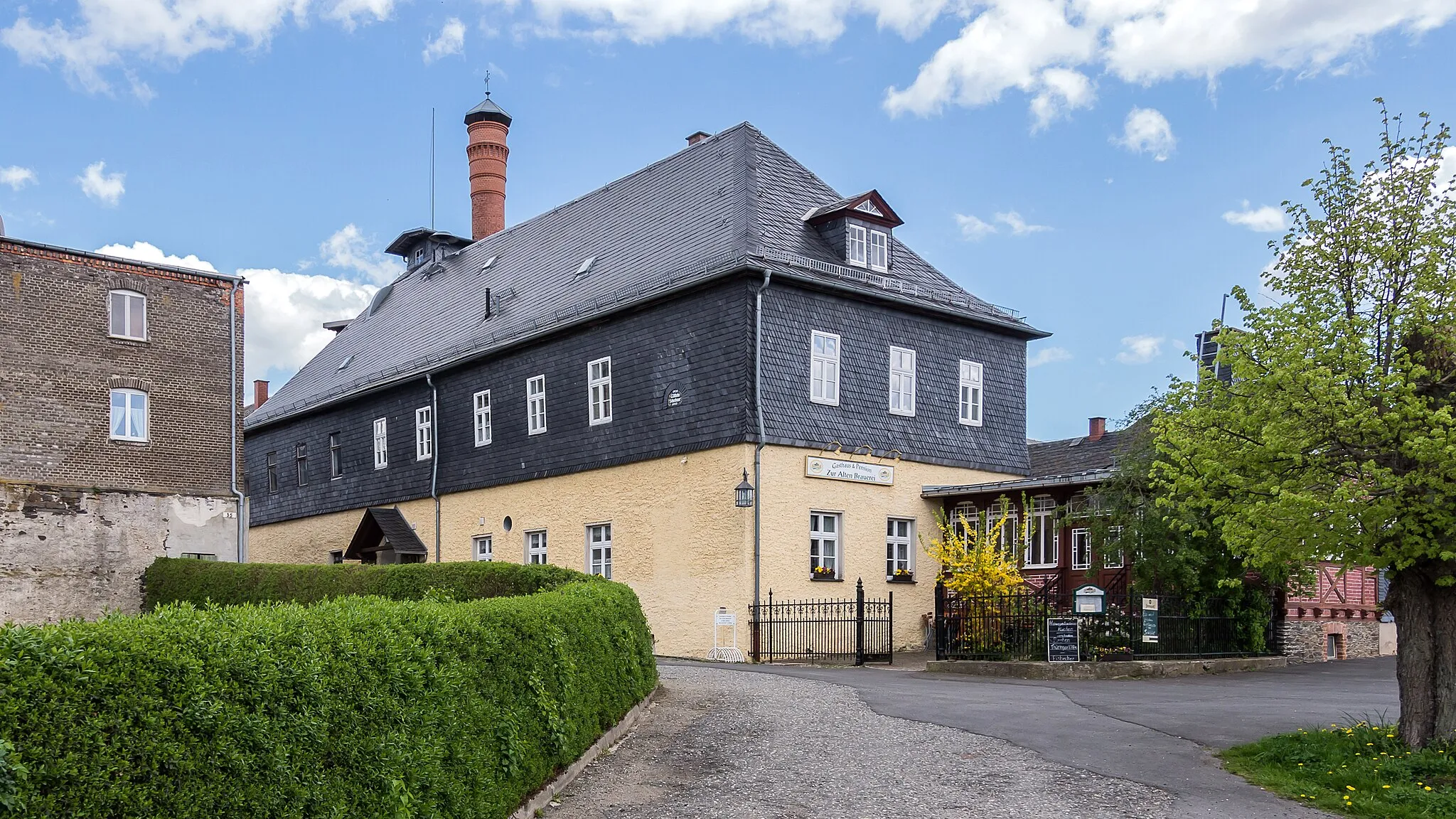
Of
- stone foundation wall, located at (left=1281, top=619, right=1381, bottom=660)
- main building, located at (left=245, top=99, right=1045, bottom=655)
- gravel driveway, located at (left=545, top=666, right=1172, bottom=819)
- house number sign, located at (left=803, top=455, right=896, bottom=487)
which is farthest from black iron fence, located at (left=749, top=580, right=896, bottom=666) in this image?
gravel driveway, located at (left=545, top=666, right=1172, bottom=819)

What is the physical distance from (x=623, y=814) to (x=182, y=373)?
84.4 feet

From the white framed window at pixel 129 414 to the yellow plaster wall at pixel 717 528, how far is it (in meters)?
9.37

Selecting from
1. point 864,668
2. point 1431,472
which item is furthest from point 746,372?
point 1431,472

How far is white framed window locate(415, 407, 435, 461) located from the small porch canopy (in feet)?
5.88

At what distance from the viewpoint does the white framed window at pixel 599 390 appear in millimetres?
28297

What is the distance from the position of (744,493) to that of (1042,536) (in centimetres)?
717

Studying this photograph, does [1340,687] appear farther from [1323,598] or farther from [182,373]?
[182,373]

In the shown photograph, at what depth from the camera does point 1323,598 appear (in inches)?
1077

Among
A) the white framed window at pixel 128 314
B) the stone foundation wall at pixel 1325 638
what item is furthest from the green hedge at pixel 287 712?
the white framed window at pixel 128 314

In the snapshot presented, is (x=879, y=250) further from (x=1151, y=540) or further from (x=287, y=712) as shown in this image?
(x=287, y=712)

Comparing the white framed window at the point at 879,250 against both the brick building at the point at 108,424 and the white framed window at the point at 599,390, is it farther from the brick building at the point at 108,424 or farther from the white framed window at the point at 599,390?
the brick building at the point at 108,424

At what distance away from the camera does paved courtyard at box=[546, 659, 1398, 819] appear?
9.77m

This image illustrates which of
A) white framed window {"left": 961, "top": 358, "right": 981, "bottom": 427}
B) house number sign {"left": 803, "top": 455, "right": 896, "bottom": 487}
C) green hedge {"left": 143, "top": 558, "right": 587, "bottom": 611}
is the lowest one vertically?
green hedge {"left": 143, "top": 558, "right": 587, "bottom": 611}

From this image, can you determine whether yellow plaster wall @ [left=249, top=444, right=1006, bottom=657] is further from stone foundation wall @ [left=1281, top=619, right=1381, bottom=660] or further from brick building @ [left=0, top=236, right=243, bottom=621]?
brick building @ [left=0, top=236, right=243, bottom=621]
